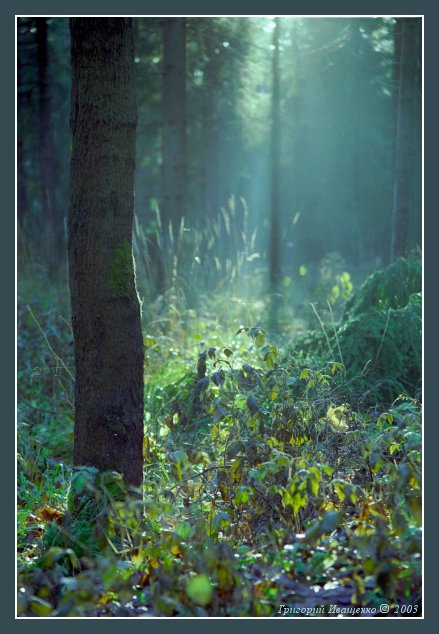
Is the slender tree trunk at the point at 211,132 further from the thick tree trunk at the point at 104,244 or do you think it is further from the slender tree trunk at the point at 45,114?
the thick tree trunk at the point at 104,244

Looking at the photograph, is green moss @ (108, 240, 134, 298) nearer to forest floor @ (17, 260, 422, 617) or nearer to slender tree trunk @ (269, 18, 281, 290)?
forest floor @ (17, 260, 422, 617)

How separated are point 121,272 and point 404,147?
5.29 metres

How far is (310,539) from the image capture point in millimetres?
2551

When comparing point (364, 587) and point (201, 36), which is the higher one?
point (201, 36)

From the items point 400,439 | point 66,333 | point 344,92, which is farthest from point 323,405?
point 344,92

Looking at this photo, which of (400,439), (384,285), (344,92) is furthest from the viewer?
(344,92)

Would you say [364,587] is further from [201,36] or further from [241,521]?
[201,36]

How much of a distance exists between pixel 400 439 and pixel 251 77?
12612 millimetres

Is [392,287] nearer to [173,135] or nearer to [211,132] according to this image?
[173,135]

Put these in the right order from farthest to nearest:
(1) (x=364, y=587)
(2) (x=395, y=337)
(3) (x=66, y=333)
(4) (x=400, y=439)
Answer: (3) (x=66, y=333) → (2) (x=395, y=337) → (4) (x=400, y=439) → (1) (x=364, y=587)

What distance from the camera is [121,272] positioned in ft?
10.7

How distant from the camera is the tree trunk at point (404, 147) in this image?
7453 millimetres

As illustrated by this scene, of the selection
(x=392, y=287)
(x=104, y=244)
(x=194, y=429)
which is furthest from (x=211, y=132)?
(x=104, y=244)

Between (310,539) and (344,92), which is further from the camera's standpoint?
(344,92)
